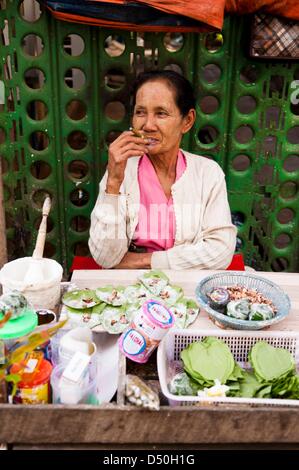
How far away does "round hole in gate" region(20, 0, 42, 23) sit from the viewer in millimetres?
2842

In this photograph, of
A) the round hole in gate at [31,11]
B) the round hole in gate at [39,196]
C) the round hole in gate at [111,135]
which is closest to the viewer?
the round hole in gate at [31,11]

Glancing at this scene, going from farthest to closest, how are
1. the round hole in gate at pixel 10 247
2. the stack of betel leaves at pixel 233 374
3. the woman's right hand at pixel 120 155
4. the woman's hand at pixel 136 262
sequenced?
the round hole in gate at pixel 10 247
the woman's hand at pixel 136 262
the woman's right hand at pixel 120 155
the stack of betel leaves at pixel 233 374

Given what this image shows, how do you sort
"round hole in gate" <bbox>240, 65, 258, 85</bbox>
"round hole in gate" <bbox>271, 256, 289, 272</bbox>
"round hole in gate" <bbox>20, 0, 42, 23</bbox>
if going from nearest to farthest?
1. "round hole in gate" <bbox>20, 0, 42, 23</bbox>
2. "round hole in gate" <bbox>240, 65, 258, 85</bbox>
3. "round hole in gate" <bbox>271, 256, 289, 272</bbox>

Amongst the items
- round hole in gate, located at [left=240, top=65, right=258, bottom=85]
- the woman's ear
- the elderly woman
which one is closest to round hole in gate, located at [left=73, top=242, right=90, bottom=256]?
the elderly woman

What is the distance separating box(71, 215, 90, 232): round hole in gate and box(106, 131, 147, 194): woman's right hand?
0.95 metres

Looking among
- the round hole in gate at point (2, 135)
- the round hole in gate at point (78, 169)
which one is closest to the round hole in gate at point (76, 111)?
the round hole in gate at point (78, 169)

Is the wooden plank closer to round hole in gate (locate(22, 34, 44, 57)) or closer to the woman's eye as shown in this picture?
the woman's eye

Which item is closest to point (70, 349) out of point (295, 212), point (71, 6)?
point (71, 6)

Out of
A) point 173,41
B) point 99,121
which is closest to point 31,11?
point 99,121

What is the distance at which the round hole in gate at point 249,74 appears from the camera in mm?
2977

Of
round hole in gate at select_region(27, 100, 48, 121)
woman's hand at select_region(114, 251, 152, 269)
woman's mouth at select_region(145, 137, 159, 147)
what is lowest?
woman's hand at select_region(114, 251, 152, 269)

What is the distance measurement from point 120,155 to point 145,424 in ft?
4.42

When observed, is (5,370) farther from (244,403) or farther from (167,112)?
(167,112)

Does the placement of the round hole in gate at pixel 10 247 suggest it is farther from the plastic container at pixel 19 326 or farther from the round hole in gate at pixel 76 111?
the plastic container at pixel 19 326
